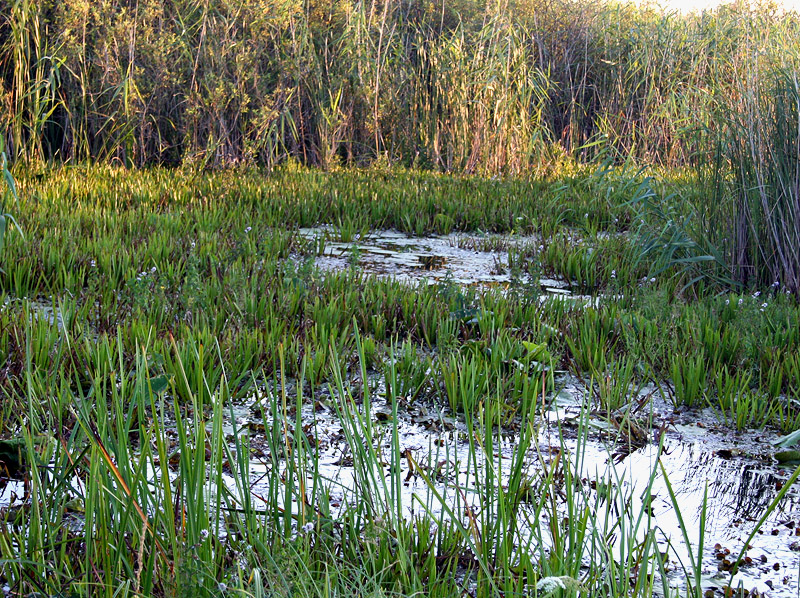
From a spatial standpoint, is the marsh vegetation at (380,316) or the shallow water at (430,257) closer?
the marsh vegetation at (380,316)

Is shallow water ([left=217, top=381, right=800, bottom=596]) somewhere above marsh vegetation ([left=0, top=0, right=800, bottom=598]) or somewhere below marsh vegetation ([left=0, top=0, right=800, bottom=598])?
below

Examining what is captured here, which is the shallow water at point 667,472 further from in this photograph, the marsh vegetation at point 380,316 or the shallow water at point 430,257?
the shallow water at point 430,257

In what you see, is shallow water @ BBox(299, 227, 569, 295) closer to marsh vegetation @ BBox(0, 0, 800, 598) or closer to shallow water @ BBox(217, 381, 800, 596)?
marsh vegetation @ BBox(0, 0, 800, 598)

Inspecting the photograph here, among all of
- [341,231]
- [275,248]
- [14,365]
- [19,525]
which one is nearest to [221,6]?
[341,231]

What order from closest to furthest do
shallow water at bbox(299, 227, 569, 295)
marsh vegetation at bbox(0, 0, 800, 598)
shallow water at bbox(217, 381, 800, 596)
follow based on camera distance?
marsh vegetation at bbox(0, 0, 800, 598)
shallow water at bbox(217, 381, 800, 596)
shallow water at bbox(299, 227, 569, 295)

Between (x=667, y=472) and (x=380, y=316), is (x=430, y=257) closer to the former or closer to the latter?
(x=380, y=316)

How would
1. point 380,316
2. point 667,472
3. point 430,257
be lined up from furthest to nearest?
1. point 430,257
2. point 380,316
3. point 667,472

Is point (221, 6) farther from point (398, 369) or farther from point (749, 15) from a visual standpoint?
point (398, 369)

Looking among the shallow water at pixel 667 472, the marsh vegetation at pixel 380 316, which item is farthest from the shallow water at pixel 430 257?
the shallow water at pixel 667 472

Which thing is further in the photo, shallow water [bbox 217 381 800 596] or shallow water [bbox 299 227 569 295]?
shallow water [bbox 299 227 569 295]

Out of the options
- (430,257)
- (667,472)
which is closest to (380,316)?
(667,472)

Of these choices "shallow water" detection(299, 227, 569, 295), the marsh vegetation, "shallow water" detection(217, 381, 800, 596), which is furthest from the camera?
"shallow water" detection(299, 227, 569, 295)

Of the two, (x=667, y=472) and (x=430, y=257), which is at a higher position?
(x=430, y=257)

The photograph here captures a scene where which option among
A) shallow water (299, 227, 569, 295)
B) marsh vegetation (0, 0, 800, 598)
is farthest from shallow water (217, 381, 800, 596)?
shallow water (299, 227, 569, 295)
